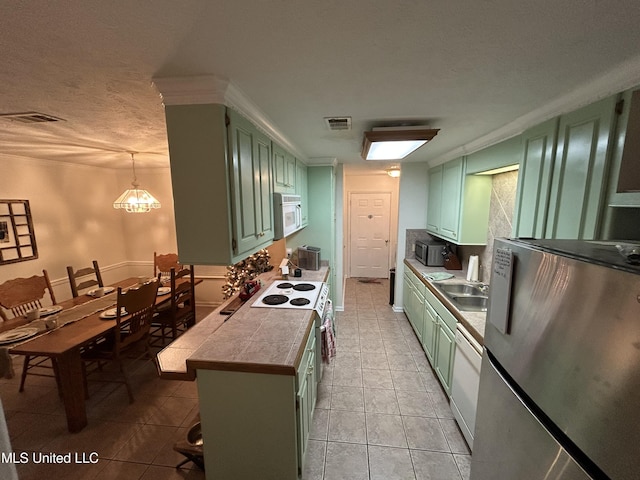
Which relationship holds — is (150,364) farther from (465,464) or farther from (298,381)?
(465,464)

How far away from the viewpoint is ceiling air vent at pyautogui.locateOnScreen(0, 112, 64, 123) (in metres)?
1.60

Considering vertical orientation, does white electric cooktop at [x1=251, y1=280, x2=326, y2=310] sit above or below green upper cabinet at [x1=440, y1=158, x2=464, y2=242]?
below

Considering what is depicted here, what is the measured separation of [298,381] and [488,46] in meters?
1.75

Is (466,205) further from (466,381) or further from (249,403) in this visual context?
(249,403)

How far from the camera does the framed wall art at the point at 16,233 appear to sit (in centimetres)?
284

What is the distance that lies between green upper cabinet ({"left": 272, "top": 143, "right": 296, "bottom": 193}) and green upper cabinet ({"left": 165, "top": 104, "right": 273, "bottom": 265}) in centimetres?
63

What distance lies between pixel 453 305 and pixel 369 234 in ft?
12.3

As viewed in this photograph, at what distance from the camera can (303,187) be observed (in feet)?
10.6

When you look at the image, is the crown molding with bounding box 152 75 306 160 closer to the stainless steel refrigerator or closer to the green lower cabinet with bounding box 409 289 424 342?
the stainless steel refrigerator

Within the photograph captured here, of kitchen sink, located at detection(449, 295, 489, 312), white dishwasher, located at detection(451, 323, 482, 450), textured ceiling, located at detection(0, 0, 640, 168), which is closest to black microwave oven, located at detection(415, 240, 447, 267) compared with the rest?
kitchen sink, located at detection(449, 295, 489, 312)

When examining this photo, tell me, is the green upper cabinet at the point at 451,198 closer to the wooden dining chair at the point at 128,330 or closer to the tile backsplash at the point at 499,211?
the tile backsplash at the point at 499,211

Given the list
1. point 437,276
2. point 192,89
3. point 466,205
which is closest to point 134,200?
point 192,89

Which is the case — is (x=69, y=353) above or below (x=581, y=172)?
below

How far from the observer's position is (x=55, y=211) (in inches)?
133
